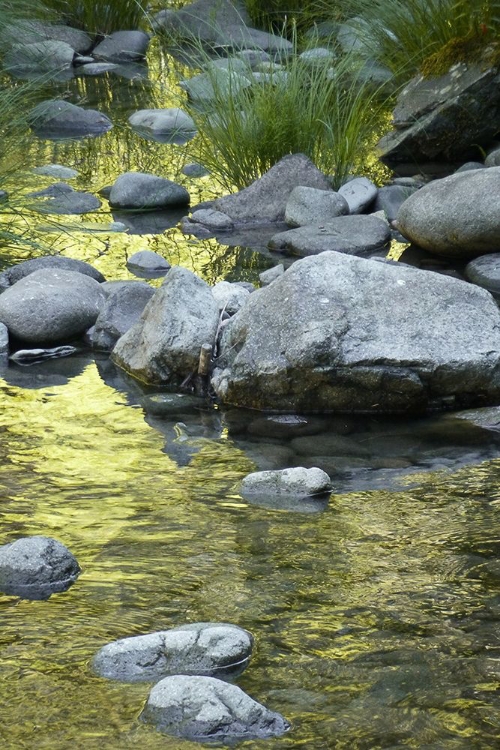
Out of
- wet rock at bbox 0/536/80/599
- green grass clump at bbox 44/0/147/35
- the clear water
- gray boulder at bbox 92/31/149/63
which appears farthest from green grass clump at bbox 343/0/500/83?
wet rock at bbox 0/536/80/599

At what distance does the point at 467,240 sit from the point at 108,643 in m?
3.99

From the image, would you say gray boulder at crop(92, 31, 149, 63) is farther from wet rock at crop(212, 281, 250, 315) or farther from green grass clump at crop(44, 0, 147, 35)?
wet rock at crop(212, 281, 250, 315)

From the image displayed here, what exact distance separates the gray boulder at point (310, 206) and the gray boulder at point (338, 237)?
6.3 inches

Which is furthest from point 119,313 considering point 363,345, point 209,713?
point 209,713

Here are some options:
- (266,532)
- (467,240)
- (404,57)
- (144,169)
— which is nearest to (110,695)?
(266,532)

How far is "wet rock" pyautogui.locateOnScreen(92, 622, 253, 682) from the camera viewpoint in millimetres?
2527

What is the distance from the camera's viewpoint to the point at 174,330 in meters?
4.70

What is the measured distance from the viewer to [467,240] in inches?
241

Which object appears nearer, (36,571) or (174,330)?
(36,571)

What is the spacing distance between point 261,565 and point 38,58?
27.5 feet

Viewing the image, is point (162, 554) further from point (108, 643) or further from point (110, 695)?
point (110, 695)

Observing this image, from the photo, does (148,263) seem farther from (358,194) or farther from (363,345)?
(363,345)

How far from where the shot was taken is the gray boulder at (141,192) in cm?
741

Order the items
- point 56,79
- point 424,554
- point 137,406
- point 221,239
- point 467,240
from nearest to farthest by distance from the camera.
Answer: point 424,554 → point 137,406 → point 467,240 → point 221,239 → point 56,79
